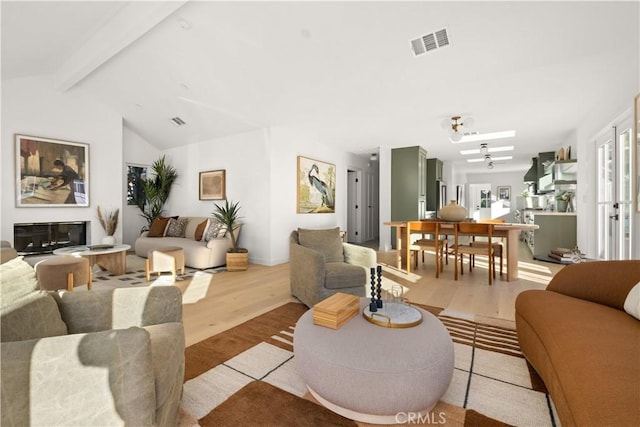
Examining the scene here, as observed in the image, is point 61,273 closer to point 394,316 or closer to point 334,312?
point 334,312

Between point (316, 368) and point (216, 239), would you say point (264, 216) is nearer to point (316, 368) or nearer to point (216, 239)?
point (216, 239)

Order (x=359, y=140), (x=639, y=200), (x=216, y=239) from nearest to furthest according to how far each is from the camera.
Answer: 1. (x=639, y=200)
2. (x=216, y=239)
3. (x=359, y=140)

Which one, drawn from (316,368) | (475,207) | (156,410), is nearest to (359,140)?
(316,368)

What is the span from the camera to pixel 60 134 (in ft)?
16.1

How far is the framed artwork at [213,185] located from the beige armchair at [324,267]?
3.18m

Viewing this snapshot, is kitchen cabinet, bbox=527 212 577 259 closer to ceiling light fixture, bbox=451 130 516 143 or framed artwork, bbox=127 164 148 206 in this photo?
ceiling light fixture, bbox=451 130 516 143

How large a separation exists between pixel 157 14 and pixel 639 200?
5232 millimetres

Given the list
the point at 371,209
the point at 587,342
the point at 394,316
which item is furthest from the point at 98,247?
the point at 371,209

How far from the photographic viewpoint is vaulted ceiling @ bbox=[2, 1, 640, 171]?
262 centimetres

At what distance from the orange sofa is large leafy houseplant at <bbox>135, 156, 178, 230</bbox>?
7.02 m

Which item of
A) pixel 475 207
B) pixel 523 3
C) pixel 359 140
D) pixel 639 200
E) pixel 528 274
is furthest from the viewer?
pixel 475 207

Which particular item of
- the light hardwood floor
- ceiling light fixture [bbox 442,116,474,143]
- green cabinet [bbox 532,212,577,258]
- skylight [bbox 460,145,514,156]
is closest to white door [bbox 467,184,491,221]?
skylight [bbox 460,145,514,156]

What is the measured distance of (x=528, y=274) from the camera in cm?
431

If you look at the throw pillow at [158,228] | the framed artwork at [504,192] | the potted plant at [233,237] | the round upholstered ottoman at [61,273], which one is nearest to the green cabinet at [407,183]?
the potted plant at [233,237]
